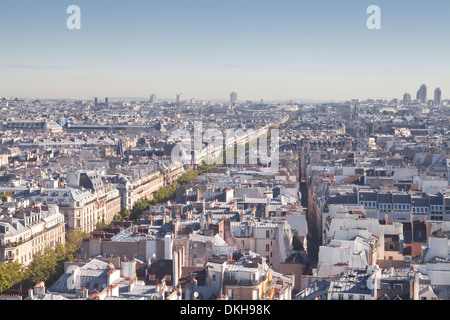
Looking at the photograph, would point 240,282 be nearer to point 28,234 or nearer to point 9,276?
point 9,276

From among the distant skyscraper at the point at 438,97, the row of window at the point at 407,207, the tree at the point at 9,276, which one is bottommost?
the tree at the point at 9,276

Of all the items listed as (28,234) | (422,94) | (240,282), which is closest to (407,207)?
(28,234)

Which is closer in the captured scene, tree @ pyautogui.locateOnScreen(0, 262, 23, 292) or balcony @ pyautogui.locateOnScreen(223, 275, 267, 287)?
balcony @ pyautogui.locateOnScreen(223, 275, 267, 287)

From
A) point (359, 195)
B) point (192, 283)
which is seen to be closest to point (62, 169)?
point (359, 195)

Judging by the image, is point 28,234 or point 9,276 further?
point 28,234

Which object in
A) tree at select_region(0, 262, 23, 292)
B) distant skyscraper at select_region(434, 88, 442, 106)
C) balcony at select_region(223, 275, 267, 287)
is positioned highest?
distant skyscraper at select_region(434, 88, 442, 106)

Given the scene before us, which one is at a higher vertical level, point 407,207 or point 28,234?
point 407,207

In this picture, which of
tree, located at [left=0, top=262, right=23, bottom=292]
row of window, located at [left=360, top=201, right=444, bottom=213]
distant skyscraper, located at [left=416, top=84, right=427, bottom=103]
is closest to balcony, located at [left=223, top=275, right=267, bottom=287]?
tree, located at [left=0, top=262, right=23, bottom=292]

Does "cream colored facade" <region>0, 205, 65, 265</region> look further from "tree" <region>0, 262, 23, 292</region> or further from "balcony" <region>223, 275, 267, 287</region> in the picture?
"balcony" <region>223, 275, 267, 287</region>

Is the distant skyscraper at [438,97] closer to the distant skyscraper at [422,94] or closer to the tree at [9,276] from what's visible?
the distant skyscraper at [422,94]

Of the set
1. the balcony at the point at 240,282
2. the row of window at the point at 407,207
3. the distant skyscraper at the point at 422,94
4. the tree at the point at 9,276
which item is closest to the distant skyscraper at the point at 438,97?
the distant skyscraper at the point at 422,94
